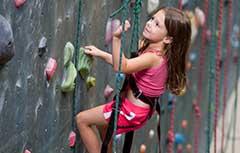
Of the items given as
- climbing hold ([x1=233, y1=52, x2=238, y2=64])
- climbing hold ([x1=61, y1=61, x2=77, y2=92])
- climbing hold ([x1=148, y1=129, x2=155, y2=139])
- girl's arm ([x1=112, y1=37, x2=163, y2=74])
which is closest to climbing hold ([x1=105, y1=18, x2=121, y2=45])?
climbing hold ([x1=61, y1=61, x2=77, y2=92])

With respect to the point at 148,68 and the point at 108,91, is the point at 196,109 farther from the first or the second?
the point at 148,68

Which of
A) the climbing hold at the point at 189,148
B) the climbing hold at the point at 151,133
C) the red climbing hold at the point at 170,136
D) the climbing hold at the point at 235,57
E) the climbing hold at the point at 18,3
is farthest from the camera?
the climbing hold at the point at 235,57

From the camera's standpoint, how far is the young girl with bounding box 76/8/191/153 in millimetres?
3064

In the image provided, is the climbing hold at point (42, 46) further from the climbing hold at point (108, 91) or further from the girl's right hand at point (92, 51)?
the climbing hold at point (108, 91)

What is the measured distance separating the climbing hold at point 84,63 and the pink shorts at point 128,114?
0.17 m

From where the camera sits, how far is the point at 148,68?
3.09m

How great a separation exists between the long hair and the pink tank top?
0.08 ft

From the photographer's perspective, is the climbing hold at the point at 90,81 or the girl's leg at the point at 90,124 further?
the climbing hold at the point at 90,81

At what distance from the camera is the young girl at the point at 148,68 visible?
3.06m

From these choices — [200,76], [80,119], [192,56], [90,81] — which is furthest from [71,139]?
[200,76]

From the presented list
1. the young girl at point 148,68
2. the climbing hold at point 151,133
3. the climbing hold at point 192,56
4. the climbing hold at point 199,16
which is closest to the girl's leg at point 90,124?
the young girl at point 148,68

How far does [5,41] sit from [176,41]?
647 mm

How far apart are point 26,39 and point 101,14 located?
21.6 inches

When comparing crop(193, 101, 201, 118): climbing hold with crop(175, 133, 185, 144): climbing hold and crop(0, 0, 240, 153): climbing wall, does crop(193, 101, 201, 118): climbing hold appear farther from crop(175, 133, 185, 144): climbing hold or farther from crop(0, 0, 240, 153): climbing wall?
crop(0, 0, 240, 153): climbing wall
